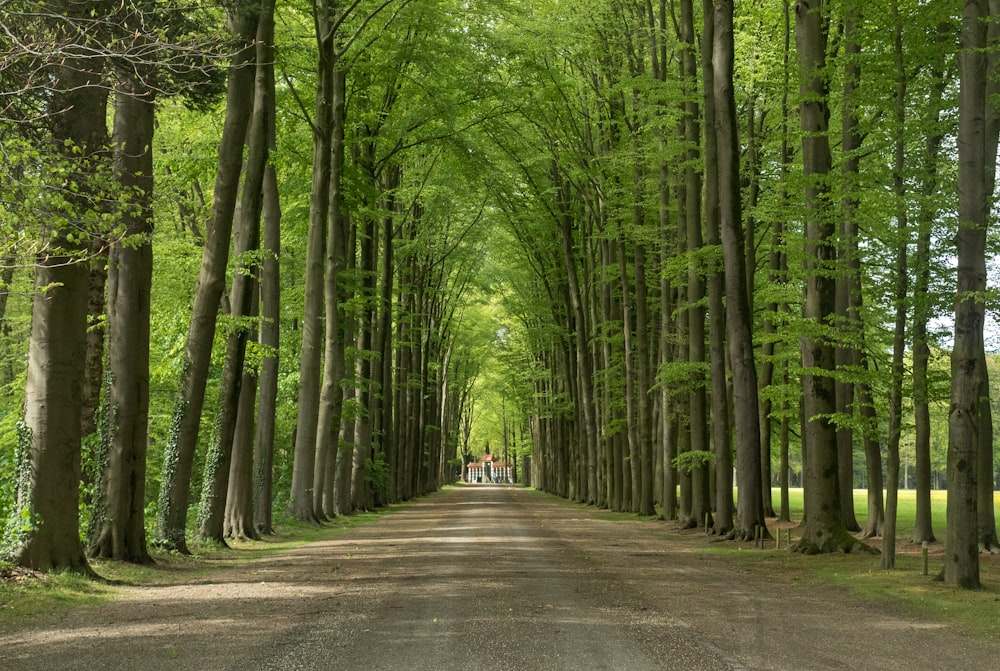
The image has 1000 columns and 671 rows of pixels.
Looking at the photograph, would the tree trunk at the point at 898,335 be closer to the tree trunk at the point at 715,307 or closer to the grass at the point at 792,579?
the grass at the point at 792,579

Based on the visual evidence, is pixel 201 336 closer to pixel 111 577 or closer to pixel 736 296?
pixel 111 577

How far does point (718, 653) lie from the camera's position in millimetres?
7859

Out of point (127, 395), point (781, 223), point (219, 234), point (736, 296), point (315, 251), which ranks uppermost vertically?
point (781, 223)

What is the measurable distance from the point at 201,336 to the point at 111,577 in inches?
174

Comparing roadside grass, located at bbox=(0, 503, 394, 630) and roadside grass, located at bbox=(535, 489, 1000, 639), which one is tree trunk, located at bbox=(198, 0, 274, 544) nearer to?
roadside grass, located at bbox=(0, 503, 394, 630)

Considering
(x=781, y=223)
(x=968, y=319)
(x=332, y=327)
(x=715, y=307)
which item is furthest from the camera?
(x=781, y=223)

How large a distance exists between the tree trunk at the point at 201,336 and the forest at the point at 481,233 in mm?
60

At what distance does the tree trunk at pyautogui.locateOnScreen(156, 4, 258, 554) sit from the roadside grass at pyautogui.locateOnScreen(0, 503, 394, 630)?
25.9 inches

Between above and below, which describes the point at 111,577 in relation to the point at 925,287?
below

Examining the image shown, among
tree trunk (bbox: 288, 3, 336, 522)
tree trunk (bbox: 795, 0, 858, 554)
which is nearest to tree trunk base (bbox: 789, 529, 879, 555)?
tree trunk (bbox: 795, 0, 858, 554)

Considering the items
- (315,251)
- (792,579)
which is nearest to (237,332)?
(315,251)

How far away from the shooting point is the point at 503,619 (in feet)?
31.3

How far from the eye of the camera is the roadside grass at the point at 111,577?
10031 mm

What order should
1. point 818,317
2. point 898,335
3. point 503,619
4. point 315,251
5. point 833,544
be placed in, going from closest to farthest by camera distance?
1. point 503,619
2. point 898,335
3. point 818,317
4. point 833,544
5. point 315,251
